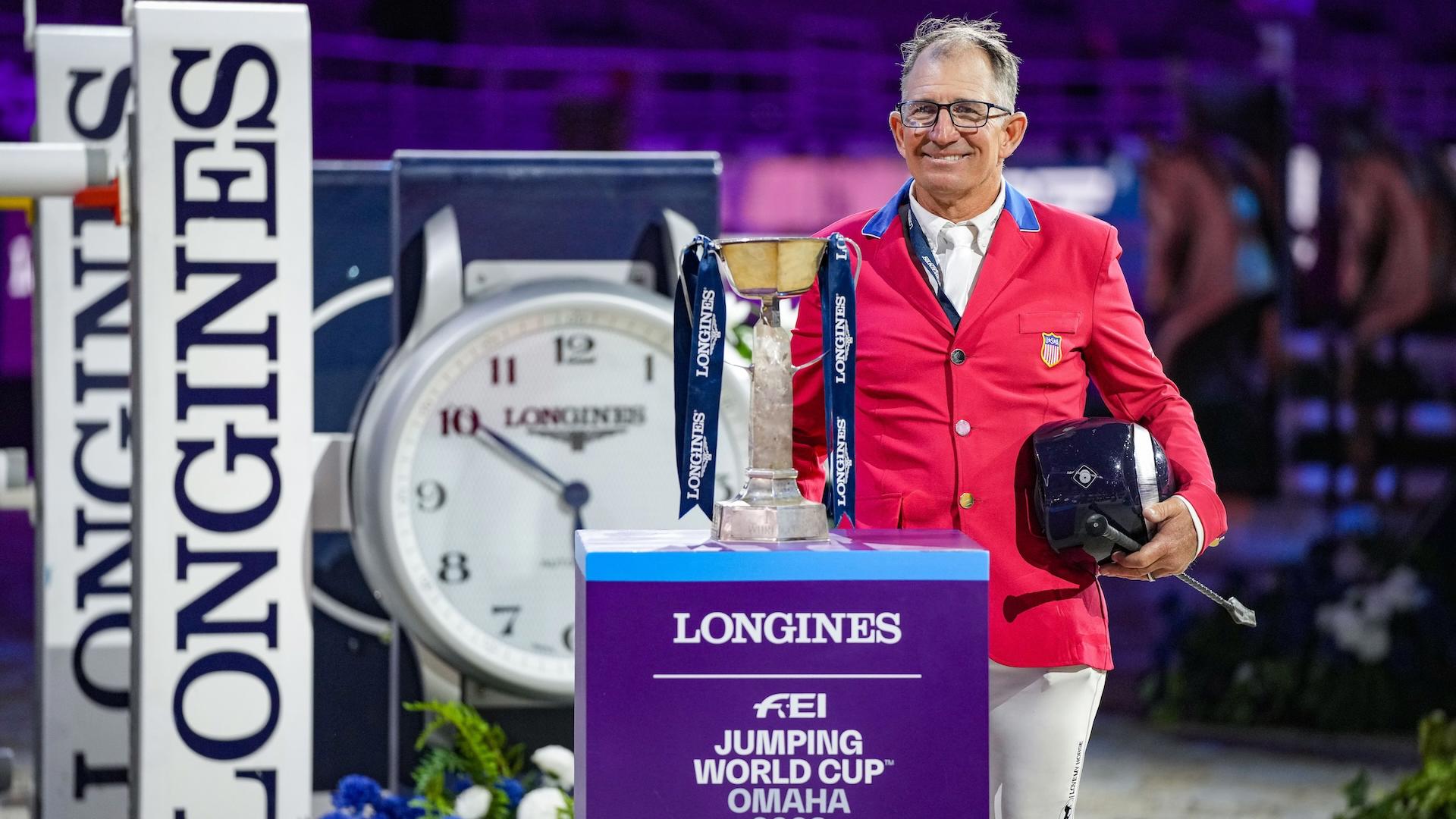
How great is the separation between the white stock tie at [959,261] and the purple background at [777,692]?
495 mm

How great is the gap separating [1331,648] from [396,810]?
3.49 meters

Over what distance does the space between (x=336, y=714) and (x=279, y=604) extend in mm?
692

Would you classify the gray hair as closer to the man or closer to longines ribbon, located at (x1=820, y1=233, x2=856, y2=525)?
the man

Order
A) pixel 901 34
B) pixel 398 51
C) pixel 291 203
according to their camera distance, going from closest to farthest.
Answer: pixel 291 203
pixel 398 51
pixel 901 34

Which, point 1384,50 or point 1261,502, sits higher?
point 1384,50

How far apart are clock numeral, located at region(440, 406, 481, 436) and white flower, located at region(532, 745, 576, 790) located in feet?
1.65

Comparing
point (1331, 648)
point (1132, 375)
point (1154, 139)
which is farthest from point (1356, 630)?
point (1154, 139)

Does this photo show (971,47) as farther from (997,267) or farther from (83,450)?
(83,450)

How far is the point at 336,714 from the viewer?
124 inches

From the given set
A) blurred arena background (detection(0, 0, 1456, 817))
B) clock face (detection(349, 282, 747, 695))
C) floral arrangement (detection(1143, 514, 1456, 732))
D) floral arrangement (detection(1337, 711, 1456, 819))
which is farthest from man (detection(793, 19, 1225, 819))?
blurred arena background (detection(0, 0, 1456, 817))

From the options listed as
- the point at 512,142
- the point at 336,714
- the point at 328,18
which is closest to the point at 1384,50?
the point at 512,142

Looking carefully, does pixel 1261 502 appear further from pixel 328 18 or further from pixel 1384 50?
pixel 328 18

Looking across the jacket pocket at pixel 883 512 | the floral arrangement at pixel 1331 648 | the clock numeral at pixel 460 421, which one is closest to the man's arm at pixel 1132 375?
the jacket pocket at pixel 883 512

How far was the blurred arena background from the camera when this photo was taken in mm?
9688
